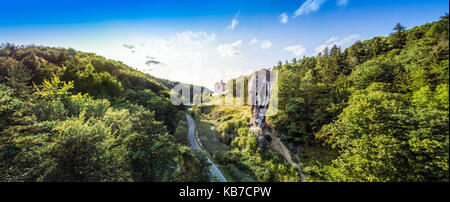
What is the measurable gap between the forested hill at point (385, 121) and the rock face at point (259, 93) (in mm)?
1962

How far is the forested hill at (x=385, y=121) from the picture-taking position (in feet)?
9.25

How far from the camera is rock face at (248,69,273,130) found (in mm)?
9817

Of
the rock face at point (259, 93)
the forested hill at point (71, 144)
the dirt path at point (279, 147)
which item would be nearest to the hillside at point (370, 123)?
the dirt path at point (279, 147)

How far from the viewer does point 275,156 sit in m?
9.15

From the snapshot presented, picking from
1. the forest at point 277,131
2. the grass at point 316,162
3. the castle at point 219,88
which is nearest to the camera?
the forest at point 277,131

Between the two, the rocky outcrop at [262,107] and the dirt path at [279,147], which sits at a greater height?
the rocky outcrop at [262,107]

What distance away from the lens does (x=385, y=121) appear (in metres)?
4.85

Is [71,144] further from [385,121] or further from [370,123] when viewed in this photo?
[385,121]

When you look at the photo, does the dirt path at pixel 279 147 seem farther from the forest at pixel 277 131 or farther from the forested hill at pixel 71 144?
the forested hill at pixel 71 144

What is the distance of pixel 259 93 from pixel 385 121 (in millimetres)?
6688

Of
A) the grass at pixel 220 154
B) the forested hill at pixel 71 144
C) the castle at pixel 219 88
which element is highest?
the castle at pixel 219 88

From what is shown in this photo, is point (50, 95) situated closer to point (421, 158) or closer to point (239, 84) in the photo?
point (421, 158)

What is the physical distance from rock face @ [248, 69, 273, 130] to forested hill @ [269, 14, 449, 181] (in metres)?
1.96
